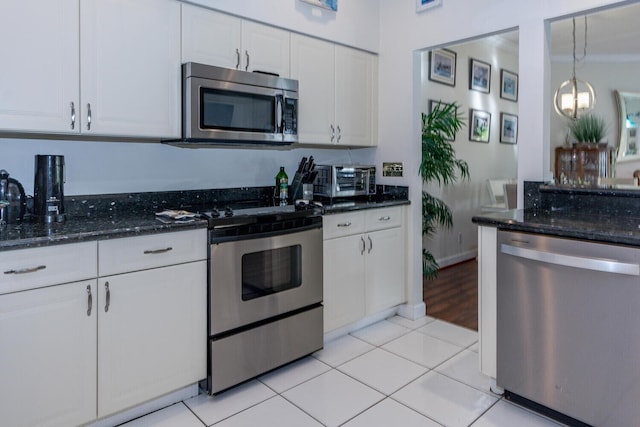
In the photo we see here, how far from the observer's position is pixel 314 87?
293 centimetres

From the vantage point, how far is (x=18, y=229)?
1738 millimetres

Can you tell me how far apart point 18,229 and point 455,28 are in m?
2.82

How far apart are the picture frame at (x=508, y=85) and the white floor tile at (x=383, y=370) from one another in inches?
166

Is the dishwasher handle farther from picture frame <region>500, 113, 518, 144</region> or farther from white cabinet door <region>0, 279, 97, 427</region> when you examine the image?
picture frame <region>500, 113, 518, 144</region>

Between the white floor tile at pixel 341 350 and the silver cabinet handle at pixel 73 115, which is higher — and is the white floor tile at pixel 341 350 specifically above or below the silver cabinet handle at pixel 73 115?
below

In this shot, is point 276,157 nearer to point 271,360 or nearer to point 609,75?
point 271,360

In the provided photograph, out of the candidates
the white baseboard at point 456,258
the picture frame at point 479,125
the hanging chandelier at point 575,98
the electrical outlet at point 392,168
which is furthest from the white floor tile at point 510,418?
the hanging chandelier at point 575,98

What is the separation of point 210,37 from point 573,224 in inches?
82.9

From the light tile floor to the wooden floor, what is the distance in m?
0.50

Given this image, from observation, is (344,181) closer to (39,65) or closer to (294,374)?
(294,374)

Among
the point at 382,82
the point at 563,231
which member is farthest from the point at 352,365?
the point at 382,82

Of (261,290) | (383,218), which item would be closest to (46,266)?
(261,290)

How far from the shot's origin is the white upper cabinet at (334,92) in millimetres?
2873

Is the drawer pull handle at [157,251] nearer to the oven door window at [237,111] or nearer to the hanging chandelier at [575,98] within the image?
the oven door window at [237,111]
